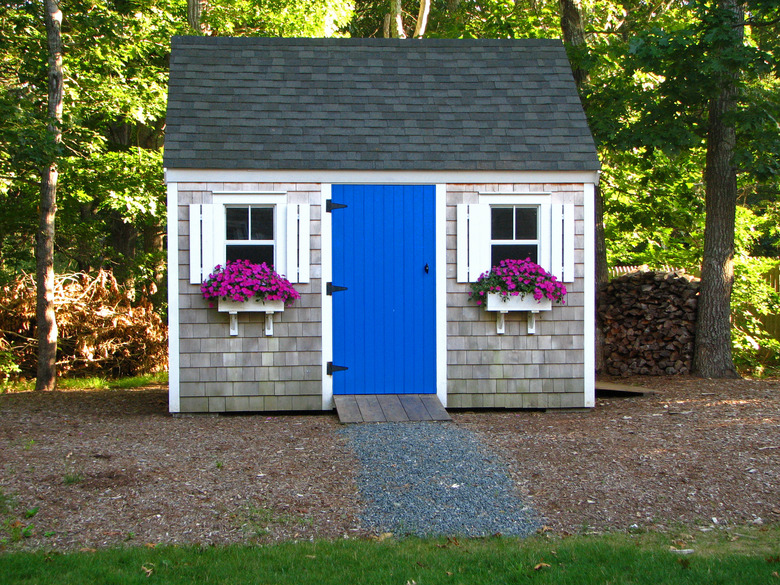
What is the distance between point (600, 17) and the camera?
1764 cm

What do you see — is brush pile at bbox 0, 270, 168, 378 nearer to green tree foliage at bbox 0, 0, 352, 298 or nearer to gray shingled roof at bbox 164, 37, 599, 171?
green tree foliage at bbox 0, 0, 352, 298

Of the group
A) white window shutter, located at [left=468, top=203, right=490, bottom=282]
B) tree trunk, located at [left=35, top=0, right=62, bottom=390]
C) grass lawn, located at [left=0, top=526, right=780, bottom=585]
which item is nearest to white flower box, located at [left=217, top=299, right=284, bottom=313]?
white window shutter, located at [left=468, top=203, right=490, bottom=282]

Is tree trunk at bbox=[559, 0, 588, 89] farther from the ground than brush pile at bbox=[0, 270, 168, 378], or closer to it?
farther from the ground

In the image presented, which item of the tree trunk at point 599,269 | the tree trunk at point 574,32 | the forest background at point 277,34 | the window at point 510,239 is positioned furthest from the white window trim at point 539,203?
the tree trunk at point 574,32

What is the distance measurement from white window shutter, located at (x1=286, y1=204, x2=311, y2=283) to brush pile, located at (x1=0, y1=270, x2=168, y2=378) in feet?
18.3

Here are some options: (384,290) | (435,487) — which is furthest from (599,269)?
(435,487)

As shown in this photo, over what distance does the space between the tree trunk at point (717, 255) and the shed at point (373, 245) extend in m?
3.22

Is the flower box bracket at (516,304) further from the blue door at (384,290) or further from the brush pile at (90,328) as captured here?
the brush pile at (90,328)

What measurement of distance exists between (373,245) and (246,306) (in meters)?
1.47

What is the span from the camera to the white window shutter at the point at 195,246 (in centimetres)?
810

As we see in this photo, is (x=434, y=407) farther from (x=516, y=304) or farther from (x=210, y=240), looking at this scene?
(x=210, y=240)

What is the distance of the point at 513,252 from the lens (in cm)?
851

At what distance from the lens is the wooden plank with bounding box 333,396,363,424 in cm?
743

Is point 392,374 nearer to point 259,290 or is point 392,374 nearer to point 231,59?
point 259,290
